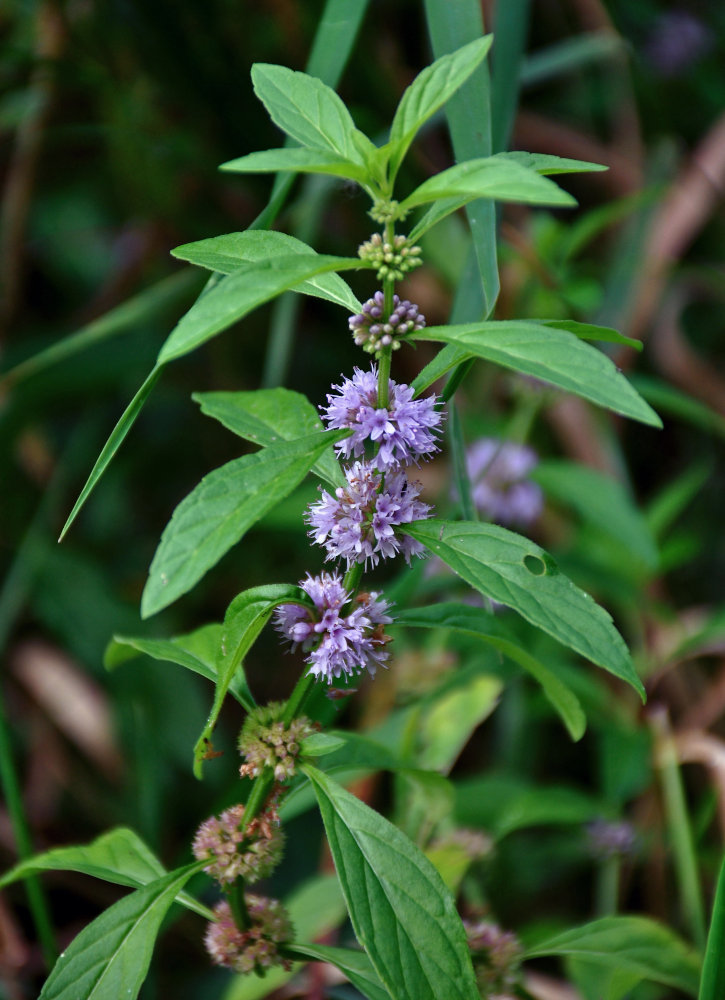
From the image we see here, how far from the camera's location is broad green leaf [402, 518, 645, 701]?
58cm

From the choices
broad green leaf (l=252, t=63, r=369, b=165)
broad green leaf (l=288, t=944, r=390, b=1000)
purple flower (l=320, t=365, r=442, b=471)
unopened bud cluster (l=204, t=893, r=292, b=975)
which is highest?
broad green leaf (l=252, t=63, r=369, b=165)

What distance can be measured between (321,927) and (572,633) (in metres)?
0.71

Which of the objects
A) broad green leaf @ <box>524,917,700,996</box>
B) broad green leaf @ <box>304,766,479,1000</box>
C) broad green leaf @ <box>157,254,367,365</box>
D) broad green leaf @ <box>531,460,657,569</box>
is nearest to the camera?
broad green leaf @ <box>157,254,367,365</box>

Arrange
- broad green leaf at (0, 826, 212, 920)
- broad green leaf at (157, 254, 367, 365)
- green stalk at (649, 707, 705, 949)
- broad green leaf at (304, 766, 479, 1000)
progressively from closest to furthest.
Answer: broad green leaf at (157, 254, 367, 365), broad green leaf at (304, 766, 479, 1000), broad green leaf at (0, 826, 212, 920), green stalk at (649, 707, 705, 949)

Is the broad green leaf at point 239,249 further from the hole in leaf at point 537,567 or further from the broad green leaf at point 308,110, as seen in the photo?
the hole in leaf at point 537,567

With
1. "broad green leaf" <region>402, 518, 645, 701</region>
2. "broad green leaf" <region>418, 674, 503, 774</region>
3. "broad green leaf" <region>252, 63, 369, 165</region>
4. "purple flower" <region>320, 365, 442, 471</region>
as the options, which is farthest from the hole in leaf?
"broad green leaf" <region>252, 63, 369, 165</region>

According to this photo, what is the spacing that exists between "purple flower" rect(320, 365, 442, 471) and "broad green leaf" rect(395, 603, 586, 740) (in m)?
0.13

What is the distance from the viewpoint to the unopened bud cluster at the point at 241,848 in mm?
703

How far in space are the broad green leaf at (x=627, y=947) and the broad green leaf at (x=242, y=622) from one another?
0.43 metres

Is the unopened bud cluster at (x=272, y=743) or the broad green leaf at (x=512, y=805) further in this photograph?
the broad green leaf at (x=512, y=805)

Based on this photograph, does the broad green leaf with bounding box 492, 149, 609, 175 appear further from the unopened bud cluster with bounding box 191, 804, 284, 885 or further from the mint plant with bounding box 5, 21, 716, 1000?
the unopened bud cluster with bounding box 191, 804, 284, 885

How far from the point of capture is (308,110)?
647 mm

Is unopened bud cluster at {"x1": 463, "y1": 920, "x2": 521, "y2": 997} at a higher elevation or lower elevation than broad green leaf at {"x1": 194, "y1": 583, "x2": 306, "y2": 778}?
lower

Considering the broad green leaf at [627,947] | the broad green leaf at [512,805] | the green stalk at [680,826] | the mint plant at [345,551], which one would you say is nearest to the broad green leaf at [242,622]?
the mint plant at [345,551]
